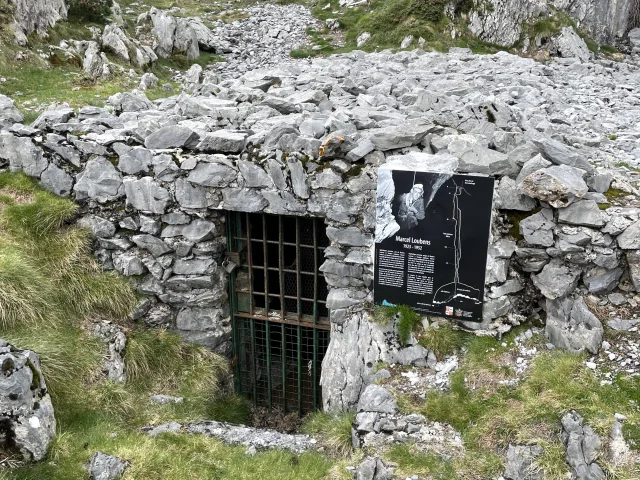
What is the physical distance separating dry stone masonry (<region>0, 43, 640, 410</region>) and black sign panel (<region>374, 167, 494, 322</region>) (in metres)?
0.24

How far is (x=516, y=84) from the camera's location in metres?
15.2

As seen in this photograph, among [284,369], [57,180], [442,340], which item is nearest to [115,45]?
[57,180]

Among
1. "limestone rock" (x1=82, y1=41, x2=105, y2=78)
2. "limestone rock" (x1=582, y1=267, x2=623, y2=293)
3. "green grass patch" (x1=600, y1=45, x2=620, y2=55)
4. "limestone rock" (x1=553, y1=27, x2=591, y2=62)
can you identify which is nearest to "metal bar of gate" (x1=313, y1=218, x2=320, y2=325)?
"limestone rock" (x1=582, y1=267, x2=623, y2=293)

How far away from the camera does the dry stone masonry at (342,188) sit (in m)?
8.96

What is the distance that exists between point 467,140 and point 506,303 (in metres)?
2.64

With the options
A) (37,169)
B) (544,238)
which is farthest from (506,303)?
(37,169)

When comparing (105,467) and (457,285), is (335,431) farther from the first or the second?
(105,467)

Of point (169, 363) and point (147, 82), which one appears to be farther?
point (147, 82)

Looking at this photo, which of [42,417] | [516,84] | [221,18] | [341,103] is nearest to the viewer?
[42,417]

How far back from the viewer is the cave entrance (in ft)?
36.1

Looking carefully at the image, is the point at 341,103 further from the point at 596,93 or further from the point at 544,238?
the point at 596,93

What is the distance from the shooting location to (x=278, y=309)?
11.7 m

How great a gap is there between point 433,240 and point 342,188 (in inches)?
66.2

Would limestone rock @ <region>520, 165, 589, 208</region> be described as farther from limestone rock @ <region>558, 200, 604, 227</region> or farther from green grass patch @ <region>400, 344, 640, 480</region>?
green grass patch @ <region>400, 344, 640, 480</region>
